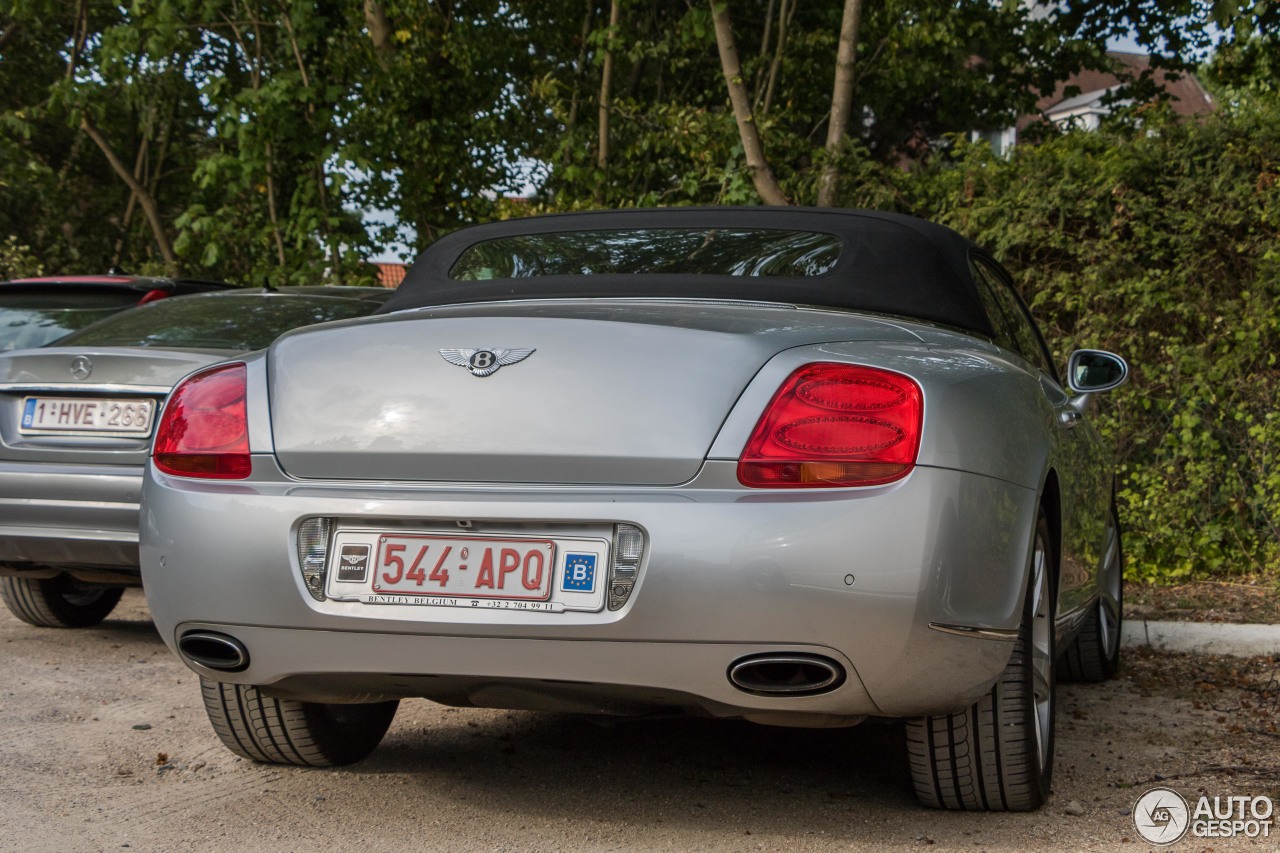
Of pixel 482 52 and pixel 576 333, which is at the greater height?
pixel 482 52

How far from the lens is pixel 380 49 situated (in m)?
Result: 12.9

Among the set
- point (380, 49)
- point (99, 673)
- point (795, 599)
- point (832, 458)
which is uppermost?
point (380, 49)

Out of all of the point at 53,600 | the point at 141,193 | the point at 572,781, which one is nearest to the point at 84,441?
the point at 53,600

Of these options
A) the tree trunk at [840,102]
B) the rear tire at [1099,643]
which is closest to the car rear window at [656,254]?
the rear tire at [1099,643]

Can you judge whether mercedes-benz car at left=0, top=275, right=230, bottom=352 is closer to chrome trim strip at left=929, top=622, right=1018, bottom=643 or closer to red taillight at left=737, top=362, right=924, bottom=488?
red taillight at left=737, top=362, right=924, bottom=488

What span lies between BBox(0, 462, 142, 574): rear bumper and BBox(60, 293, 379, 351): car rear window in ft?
2.04

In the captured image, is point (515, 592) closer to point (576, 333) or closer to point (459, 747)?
point (576, 333)

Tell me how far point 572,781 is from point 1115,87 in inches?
1137

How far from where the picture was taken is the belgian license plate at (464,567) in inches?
113

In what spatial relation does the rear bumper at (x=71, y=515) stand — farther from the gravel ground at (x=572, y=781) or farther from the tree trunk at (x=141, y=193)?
the tree trunk at (x=141, y=193)

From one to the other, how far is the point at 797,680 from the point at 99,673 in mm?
3385

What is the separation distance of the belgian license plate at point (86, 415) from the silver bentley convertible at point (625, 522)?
6.68 feet

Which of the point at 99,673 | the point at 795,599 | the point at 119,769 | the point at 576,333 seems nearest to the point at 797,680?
the point at 795,599

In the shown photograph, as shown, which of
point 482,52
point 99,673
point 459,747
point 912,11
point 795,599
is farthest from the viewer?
point 482,52
